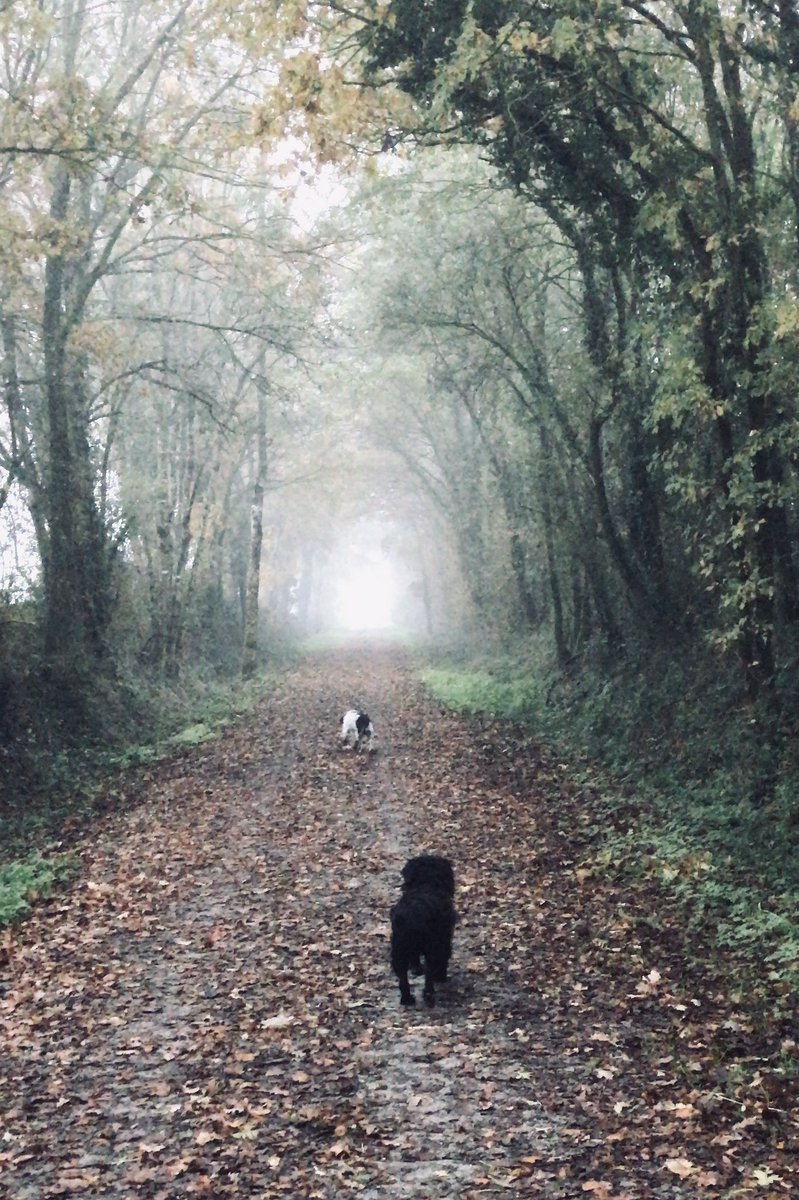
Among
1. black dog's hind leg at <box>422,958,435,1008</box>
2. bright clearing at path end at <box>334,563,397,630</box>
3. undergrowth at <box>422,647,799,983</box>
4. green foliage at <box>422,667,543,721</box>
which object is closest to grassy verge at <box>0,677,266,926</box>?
black dog's hind leg at <box>422,958,435,1008</box>

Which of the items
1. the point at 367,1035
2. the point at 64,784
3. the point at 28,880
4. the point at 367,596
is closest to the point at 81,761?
the point at 64,784

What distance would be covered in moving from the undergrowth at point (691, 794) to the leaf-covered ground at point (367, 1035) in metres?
0.43

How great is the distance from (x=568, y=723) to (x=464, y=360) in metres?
10.0

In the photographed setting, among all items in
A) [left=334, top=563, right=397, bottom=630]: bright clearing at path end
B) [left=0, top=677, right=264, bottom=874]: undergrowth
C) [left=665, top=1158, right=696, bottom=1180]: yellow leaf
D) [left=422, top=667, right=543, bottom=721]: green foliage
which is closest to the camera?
[left=665, top=1158, right=696, bottom=1180]: yellow leaf

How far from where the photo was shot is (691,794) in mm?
12594

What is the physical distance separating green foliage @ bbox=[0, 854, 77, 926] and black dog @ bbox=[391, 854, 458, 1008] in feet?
14.5

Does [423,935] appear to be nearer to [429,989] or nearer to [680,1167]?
[429,989]

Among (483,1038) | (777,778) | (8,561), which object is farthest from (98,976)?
(8,561)

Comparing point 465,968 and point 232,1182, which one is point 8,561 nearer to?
point 465,968

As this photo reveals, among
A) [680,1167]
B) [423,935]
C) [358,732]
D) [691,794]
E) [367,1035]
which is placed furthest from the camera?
[358,732]

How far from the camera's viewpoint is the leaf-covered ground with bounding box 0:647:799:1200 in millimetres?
5496

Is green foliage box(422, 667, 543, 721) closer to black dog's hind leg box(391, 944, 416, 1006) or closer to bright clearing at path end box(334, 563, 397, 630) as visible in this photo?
black dog's hind leg box(391, 944, 416, 1006)

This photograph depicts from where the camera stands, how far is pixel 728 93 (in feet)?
35.5

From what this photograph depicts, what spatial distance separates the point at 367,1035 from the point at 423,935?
2.52 ft
